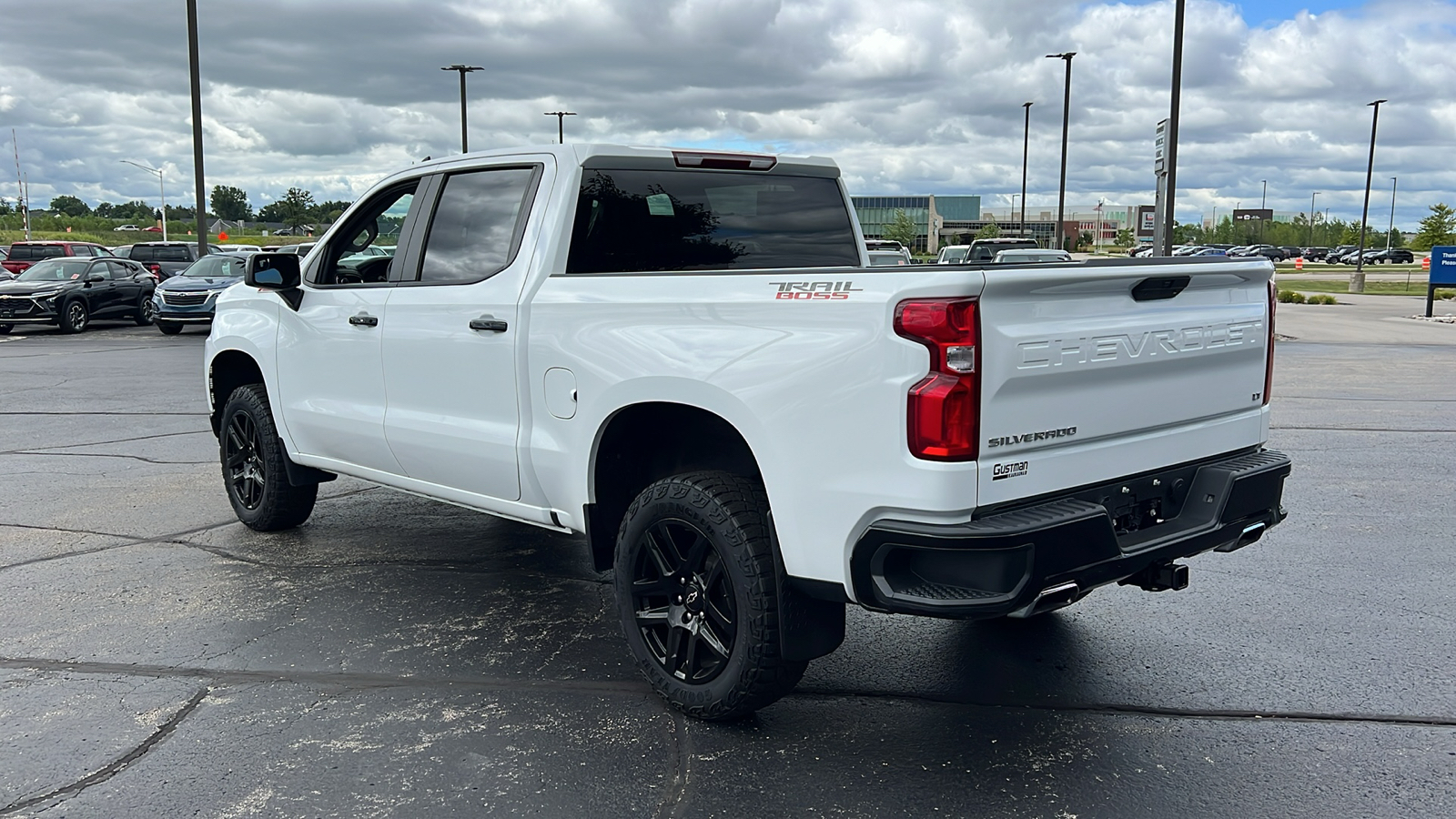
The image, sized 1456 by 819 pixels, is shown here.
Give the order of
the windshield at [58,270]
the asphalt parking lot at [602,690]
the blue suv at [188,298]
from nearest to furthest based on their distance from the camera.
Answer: the asphalt parking lot at [602,690] < the blue suv at [188,298] < the windshield at [58,270]

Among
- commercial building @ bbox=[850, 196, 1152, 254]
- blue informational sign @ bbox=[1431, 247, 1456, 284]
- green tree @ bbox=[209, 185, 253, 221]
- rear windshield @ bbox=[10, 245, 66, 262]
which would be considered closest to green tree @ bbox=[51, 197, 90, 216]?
green tree @ bbox=[209, 185, 253, 221]

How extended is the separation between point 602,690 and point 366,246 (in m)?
2.84

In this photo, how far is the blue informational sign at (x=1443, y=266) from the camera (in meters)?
26.0

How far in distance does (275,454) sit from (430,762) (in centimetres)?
324

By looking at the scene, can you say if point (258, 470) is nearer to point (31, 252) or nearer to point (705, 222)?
point (705, 222)

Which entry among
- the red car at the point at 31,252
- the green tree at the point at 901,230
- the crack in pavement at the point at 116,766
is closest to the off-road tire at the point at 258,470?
the crack in pavement at the point at 116,766

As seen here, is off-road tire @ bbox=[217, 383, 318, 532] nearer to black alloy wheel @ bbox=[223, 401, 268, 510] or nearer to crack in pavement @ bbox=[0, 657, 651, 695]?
black alloy wheel @ bbox=[223, 401, 268, 510]

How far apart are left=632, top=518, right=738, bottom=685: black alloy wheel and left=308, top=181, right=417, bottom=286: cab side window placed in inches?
91.2

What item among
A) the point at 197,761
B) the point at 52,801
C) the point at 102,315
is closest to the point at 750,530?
the point at 197,761

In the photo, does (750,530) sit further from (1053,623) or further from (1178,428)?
(1053,623)

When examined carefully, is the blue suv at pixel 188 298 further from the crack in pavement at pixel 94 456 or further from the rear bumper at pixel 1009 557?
the rear bumper at pixel 1009 557

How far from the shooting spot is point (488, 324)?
15.2 ft

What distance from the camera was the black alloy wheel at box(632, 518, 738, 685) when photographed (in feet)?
12.7

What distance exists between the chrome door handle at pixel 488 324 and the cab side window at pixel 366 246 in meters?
1.05
